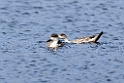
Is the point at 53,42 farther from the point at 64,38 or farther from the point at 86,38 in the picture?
the point at 86,38

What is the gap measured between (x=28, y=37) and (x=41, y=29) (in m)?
1.98

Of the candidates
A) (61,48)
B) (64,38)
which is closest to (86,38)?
(64,38)

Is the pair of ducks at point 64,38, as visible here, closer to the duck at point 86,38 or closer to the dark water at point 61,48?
the duck at point 86,38

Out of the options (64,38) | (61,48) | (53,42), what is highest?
(64,38)

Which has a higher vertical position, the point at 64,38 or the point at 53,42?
the point at 64,38

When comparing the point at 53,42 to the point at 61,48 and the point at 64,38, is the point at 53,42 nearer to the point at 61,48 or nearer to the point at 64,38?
the point at 64,38

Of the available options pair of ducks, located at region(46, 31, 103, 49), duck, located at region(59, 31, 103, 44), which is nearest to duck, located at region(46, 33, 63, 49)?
pair of ducks, located at region(46, 31, 103, 49)

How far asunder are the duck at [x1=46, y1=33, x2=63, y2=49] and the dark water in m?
0.28

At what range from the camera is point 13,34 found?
29.7 m

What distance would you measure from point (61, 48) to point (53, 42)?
2.86 feet

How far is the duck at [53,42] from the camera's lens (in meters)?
28.2

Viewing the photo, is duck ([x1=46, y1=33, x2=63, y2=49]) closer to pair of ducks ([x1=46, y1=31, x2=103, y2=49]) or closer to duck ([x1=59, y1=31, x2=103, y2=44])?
pair of ducks ([x1=46, y1=31, x2=103, y2=49])

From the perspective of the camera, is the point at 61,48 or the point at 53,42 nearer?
the point at 61,48

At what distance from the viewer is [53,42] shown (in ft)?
93.9
